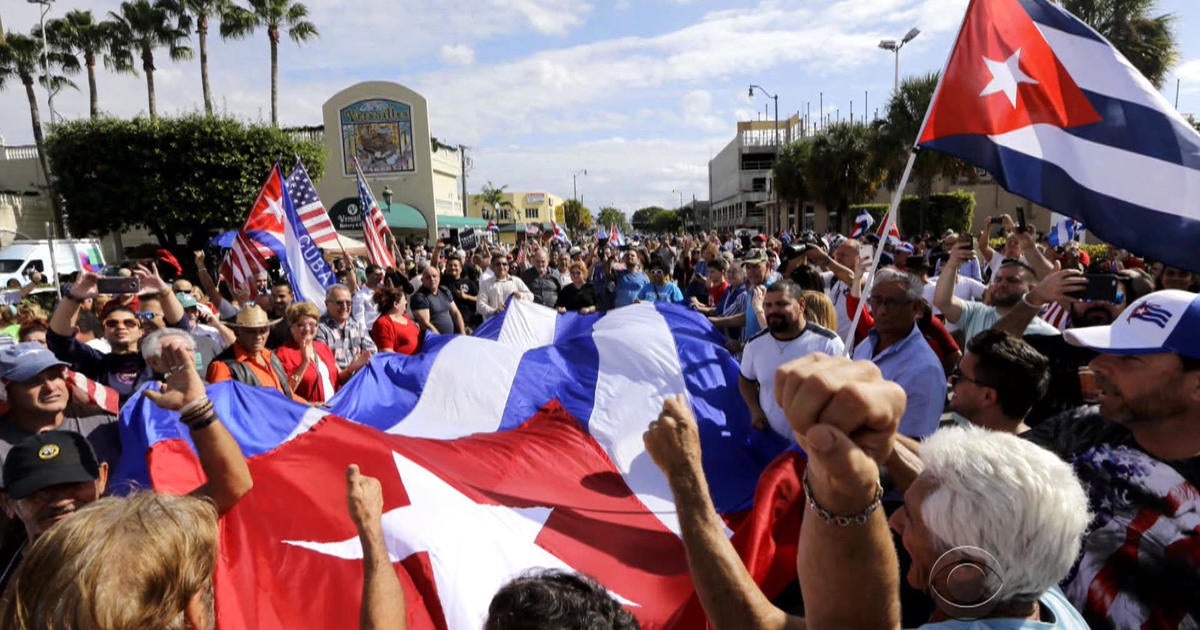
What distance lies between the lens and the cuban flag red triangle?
3.27 metres

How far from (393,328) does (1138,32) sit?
26.3 meters

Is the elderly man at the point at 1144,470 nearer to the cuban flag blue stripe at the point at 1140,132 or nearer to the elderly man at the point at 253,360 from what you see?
the cuban flag blue stripe at the point at 1140,132

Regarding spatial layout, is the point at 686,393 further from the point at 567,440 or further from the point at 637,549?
the point at 637,549

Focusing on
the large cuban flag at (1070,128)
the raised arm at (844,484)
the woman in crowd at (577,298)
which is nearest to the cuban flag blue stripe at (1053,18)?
the large cuban flag at (1070,128)

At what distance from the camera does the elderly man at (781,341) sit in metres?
4.03

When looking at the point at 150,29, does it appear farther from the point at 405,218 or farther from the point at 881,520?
the point at 881,520

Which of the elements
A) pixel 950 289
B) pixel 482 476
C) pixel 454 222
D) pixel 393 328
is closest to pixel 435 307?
pixel 393 328

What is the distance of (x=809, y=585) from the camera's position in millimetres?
1172

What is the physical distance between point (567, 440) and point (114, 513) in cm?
308

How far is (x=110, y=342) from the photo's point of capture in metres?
4.36

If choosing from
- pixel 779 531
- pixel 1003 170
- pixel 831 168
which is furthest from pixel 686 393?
pixel 831 168

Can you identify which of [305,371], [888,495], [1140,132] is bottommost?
[888,495]

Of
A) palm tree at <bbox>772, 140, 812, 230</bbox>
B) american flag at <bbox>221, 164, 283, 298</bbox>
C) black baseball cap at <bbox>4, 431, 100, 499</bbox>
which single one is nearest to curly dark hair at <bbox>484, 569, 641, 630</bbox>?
black baseball cap at <bbox>4, 431, 100, 499</bbox>

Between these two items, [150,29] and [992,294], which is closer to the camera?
[992,294]
